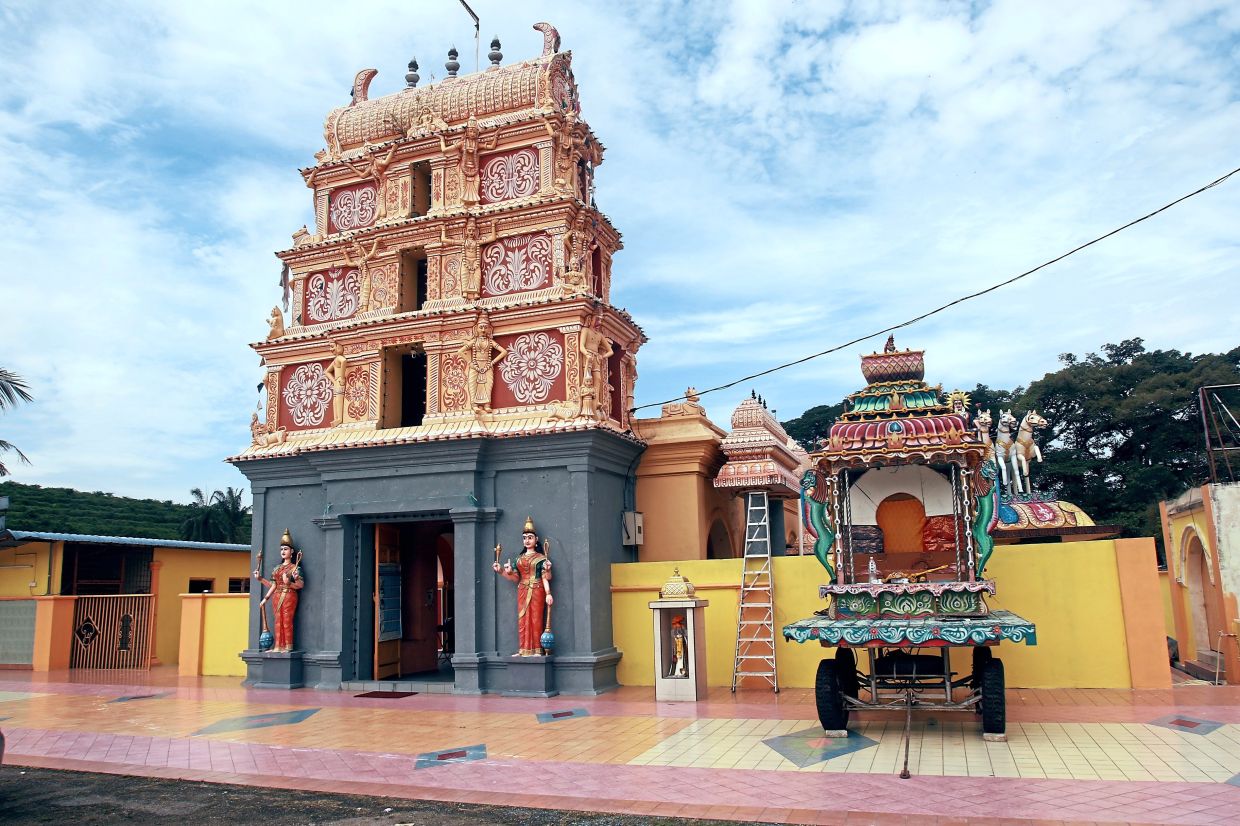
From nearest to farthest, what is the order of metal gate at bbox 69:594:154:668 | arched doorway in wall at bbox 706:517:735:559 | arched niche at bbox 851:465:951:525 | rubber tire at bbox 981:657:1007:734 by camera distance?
1. rubber tire at bbox 981:657:1007:734
2. arched niche at bbox 851:465:951:525
3. arched doorway in wall at bbox 706:517:735:559
4. metal gate at bbox 69:594:154:668

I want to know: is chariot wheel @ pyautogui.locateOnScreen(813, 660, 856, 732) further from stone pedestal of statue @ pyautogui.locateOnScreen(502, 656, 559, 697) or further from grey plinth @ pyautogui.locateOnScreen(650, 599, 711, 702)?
stone pedestal of statue @ pyautogui.locateOnScreen(502, 656, 559, 697)

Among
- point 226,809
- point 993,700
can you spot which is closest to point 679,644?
point 993,700

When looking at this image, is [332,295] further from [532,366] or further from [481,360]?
[532,366]

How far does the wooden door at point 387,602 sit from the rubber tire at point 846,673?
313 inches

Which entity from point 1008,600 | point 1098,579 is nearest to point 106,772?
point 1008,600

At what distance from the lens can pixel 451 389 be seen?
14.0 metres

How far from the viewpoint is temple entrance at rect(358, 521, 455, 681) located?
46.9 feet

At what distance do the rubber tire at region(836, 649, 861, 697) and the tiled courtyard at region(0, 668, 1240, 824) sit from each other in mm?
379

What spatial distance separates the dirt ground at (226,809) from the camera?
20.9ft

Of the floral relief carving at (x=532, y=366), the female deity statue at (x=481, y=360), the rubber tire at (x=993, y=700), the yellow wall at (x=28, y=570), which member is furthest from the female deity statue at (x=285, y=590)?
the rubber tire at (x=993, y=700)

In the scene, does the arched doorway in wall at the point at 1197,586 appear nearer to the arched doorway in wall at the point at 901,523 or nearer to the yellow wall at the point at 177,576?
the arched doorway in wall at the point at 901,523

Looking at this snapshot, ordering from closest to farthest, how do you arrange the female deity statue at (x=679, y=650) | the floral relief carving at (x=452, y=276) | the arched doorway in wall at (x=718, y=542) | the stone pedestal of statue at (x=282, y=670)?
the female deity statue at (x=679, y=650) < the stone pedestal of statue at (x=282, y=670) < the floral relief carving at (x=452, y=276) < the arched doorway in wall at (x=718, y=542)

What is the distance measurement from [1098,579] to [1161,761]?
4407 mm

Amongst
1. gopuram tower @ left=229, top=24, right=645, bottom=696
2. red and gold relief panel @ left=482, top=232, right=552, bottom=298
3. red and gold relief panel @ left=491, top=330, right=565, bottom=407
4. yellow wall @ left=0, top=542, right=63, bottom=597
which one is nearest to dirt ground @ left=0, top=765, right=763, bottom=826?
gopuram tower @ left=229, top=24, right=645, bottom=696
